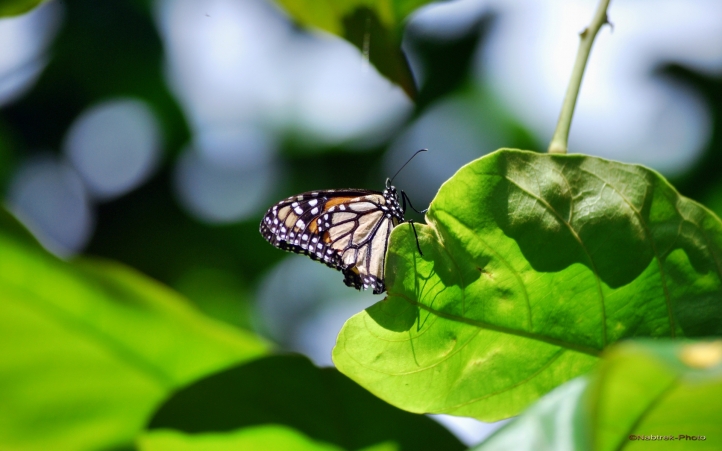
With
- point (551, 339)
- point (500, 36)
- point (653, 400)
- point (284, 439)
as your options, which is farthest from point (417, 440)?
point (500, 36)

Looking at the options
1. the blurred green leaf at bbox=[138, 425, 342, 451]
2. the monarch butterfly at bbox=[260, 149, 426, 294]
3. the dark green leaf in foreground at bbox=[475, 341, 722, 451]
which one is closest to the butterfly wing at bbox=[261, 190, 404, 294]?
Result: the monarch butterfly at bbox=[260, 149, 426, 294]

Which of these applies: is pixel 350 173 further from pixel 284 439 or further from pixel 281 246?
pixel 284 439

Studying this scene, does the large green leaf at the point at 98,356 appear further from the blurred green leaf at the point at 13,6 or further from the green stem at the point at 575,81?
the green stem at the point at 575,81

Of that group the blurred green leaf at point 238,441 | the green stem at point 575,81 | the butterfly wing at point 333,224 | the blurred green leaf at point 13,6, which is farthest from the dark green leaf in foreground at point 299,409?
the blurred green leaf at point 13,6

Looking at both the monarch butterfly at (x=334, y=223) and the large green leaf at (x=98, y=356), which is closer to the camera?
the large green leaf at (x=98, y=356)

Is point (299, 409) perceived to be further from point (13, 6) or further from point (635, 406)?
point (13, 6)

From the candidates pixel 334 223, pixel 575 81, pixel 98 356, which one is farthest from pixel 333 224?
pixel 575 81

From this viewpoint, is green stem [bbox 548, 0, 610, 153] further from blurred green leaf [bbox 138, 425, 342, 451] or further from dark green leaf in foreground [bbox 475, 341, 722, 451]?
blurred green leaf [bbox 138, 425, 342, 451]
